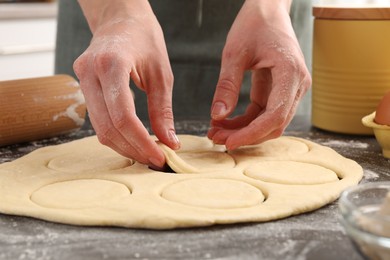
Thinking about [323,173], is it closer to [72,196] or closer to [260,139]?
[260,139]

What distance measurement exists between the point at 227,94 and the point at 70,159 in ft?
1.34

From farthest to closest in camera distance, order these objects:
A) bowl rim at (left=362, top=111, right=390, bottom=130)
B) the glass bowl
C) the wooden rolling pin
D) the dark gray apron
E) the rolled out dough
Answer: the dark gray apron < the wooden rolling pin < bowl rim at (left=362, top=111, right=390, bottom=130) < the rolled out dough < the glass bowl

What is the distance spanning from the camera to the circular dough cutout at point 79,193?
3.66ft

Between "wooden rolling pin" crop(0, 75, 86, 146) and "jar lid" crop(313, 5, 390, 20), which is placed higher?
"jar lid" crop(313, 5, 390, 20)

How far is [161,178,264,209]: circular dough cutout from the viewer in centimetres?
110

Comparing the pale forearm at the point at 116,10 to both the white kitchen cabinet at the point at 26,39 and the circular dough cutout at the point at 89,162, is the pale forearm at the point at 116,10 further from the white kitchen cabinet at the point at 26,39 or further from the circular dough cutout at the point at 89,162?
the white kitchen cabinet at the point at 26,39

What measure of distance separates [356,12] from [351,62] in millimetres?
139

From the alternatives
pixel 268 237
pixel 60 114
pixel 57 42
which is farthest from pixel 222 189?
pixel 57 42

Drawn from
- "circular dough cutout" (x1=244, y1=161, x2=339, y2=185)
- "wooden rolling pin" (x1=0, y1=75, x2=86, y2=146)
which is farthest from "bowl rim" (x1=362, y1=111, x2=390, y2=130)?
"wooden rolling pin" (x1=0, y1=75, x2=86, y2=146)

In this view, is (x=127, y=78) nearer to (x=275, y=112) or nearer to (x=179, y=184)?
(x=179, y=184)

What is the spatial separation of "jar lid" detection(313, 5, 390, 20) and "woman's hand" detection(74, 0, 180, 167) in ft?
1.85

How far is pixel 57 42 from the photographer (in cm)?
216

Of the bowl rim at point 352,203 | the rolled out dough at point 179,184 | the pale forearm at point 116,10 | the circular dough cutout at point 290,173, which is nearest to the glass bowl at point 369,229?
the bowl rim at point 352,203

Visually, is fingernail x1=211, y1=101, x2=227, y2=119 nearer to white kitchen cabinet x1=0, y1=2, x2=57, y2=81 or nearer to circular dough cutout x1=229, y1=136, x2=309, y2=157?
circular dough cutout x1=229, y1=136, x2=309, y2=157
